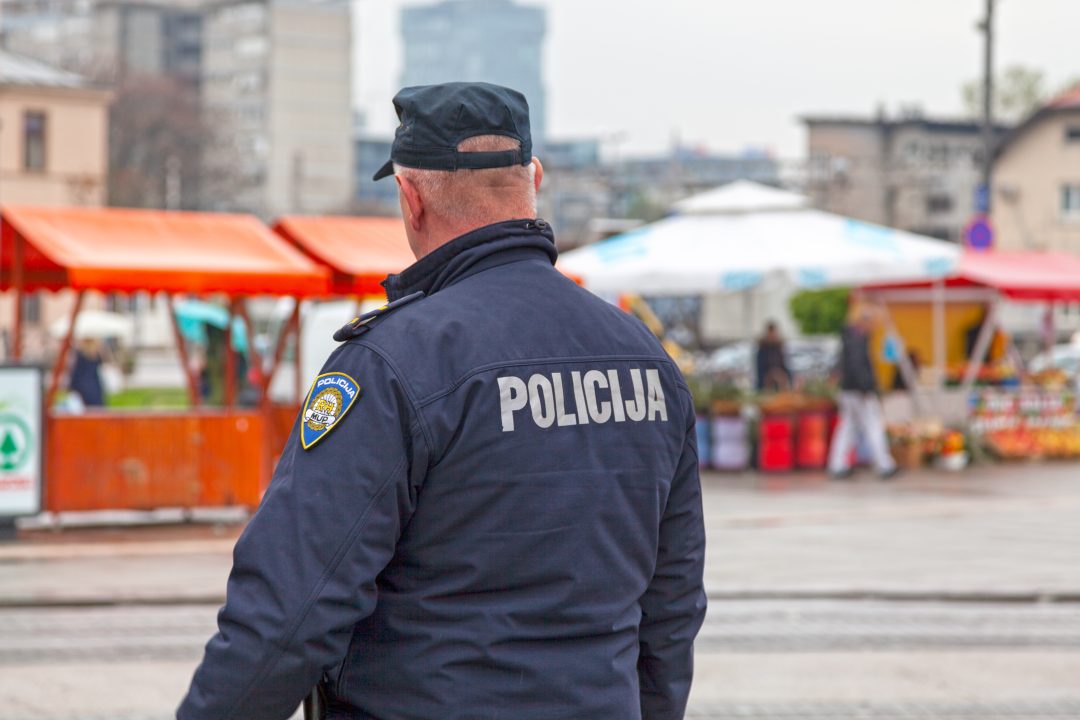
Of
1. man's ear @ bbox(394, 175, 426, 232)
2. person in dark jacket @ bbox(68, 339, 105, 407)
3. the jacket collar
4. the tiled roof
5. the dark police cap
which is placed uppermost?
the tiled roof

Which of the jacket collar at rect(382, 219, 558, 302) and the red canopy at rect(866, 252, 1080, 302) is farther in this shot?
the red canopy at rect(866, 252, 1080, 302)

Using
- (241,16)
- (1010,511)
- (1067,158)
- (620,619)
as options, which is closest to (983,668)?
(620,619)

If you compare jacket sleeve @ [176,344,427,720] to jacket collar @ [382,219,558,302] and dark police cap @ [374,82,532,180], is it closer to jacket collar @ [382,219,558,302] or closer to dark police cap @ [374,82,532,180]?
jacket collar @ [382,219,558,302]

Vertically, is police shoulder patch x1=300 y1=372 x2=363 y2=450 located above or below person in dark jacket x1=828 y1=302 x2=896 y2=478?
above

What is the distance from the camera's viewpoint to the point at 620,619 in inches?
104

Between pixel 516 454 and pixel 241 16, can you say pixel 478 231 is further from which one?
pixel 241 16

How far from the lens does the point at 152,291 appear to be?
43.8 ft

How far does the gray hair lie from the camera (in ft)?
8.73

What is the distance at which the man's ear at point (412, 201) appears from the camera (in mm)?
2682

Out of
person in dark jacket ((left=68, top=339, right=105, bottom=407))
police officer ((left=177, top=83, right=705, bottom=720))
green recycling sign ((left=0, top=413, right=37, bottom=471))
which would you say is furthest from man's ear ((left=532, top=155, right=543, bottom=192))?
person in dark jacket ((left=68, top=339, right=105, bottom=407))

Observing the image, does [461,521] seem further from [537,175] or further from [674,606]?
[537,175]

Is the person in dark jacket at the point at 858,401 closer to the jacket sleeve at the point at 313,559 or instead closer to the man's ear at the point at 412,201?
the man's ear at the point at 412,201

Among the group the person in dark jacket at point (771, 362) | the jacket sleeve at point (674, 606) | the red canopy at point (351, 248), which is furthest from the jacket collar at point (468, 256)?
the person in dark jacket at point (771, 362)

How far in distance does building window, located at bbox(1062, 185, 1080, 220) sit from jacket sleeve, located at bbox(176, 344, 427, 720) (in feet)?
217
